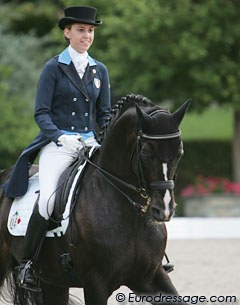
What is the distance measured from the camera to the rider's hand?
244 inches

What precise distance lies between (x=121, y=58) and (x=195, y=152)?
4.75 metres

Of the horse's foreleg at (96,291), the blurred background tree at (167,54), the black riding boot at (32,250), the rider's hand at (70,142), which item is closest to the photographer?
the horse's foreleg at (96,291)

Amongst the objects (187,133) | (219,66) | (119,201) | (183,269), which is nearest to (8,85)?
(219,66)

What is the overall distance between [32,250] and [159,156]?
4.92 ft

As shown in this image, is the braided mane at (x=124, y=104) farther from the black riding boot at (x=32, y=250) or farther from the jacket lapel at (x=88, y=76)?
the black riding boot at (x=32, y=250)

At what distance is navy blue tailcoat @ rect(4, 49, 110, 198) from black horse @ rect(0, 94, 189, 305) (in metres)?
0.40

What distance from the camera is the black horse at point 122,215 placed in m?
5.54

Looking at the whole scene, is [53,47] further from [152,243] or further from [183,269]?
[152,243]

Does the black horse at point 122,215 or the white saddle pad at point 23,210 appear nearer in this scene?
the black horse at point 122,215

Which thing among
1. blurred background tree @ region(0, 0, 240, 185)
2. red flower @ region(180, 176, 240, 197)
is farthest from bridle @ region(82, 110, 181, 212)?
blurred background tree @ region(0, 0, 240, 185)

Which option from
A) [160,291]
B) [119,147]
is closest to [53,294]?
[160,291]

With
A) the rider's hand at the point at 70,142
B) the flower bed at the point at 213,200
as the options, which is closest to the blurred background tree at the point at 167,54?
the flower bed at the point at 213,200

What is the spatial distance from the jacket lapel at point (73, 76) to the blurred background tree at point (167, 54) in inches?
A: 498

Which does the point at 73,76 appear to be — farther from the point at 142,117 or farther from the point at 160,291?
the point at 160,291
